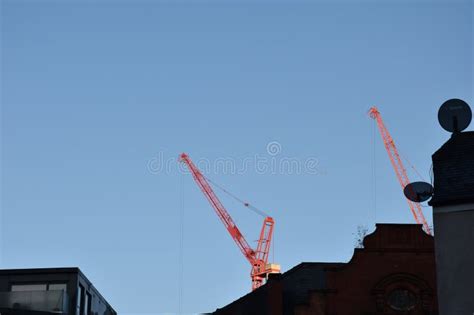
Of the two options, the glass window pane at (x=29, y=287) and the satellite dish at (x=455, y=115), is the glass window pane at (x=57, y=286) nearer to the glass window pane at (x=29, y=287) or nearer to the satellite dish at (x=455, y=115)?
the glass window pane at (x=29, y=287)

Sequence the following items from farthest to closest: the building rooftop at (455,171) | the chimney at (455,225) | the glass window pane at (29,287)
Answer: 1. the glass window pane at (29,287)
2. the building rooftop at (455,171)
3. the chimney at (455,225)

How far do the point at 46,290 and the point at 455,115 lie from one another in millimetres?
28349

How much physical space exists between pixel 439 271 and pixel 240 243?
117 metres

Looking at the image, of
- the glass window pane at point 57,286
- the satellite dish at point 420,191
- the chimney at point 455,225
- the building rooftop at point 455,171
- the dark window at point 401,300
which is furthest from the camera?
the dark window at point 401,300

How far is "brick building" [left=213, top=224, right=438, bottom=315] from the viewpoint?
167 ft

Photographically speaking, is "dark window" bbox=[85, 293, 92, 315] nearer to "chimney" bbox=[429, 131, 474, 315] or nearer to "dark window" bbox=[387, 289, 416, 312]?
"dark window" bbox=[387, 289, 416, 312]

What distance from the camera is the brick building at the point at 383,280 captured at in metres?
50.9

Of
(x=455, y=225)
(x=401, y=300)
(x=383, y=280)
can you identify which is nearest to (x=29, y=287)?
(x=383, y=280)

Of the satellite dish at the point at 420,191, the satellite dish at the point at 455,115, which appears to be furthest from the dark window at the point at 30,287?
the satellite dish at the point at 455,115

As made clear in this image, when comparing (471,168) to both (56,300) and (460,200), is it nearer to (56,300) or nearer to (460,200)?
(460,200)

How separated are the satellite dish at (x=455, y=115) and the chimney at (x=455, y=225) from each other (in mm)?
687

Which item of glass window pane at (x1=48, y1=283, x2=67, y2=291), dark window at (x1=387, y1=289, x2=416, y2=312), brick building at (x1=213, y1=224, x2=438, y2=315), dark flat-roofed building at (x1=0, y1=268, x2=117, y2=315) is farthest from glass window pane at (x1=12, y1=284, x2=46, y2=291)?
dark window at (x1=387, y1=289, x2=416, y2=312)

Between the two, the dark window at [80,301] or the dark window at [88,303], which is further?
the dark window at [88,303]

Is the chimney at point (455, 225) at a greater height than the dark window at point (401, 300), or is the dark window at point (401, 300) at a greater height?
the dark window at point (401, 300)
